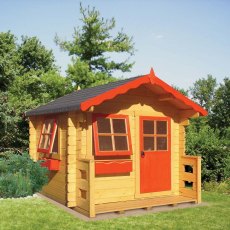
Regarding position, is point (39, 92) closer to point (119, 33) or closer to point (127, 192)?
point (119, 33)

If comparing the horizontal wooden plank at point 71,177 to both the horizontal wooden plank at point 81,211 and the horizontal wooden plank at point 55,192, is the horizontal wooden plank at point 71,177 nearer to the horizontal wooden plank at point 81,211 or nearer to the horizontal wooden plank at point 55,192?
the horizontal wooden plank at point 55,192

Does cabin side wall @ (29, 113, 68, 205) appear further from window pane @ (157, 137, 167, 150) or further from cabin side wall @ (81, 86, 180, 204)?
window pane @ (157, 137, 167, 150)

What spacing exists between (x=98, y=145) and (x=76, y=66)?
12.7 meters

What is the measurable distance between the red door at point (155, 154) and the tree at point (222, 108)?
27.9m

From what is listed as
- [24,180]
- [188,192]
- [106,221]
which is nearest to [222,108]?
[188,192]

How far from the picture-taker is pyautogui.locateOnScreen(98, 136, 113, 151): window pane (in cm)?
851

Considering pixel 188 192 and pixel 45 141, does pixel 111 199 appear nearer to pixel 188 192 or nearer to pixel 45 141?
pixel 188 192

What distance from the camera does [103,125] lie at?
28.0 feet

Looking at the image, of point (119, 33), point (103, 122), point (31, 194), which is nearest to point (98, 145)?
point (103, 122)

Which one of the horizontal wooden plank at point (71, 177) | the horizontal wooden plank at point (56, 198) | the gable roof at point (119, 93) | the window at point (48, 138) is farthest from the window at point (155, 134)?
the horizontal wooden plank at point (56, 198)

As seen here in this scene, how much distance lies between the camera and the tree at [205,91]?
5634cm

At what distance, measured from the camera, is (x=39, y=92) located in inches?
1185

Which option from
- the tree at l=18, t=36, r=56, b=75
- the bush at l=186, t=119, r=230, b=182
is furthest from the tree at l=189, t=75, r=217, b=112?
the bush at l=186, t=119, r=230, b=182

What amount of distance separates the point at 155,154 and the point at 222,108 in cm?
3125
